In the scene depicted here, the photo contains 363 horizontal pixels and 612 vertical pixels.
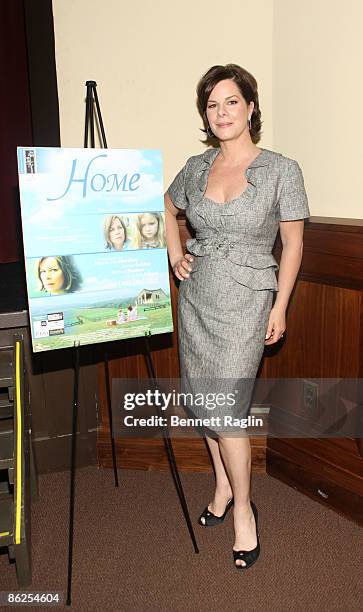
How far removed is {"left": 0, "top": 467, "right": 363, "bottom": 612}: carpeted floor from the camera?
198 centimetres

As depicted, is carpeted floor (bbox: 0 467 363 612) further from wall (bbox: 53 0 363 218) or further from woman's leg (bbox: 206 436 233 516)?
wall (bbox: 53 0 363 218)

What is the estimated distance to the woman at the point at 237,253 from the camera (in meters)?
2.04

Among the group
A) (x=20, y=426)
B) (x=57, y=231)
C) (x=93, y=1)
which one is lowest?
(x=20, y=426)

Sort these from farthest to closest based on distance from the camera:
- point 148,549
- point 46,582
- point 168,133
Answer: point 168,133 → point 148,549 → point 46,582

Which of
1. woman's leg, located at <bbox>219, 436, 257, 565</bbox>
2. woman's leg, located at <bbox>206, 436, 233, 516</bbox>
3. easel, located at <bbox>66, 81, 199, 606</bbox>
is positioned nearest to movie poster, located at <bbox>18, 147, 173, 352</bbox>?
easel, located at <bbox>66, 81, 199, 606</bbox>

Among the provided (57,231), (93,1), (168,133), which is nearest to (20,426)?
(57,231)

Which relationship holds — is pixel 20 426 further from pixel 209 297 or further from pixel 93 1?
pixel 93 1

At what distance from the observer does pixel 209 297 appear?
213 centimetres

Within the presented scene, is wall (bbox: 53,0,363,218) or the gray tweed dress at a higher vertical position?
wall (bbox: 53,0,363,218)

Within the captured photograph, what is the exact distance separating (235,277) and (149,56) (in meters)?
1.16

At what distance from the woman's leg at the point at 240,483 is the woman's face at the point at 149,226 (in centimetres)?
75

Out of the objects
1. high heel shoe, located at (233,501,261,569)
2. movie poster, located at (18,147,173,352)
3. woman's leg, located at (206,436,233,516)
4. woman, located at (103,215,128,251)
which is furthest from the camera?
woman's leg, located at (206,436,233,516)

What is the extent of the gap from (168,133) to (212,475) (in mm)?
1561

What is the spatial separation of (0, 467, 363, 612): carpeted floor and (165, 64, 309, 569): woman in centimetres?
13
